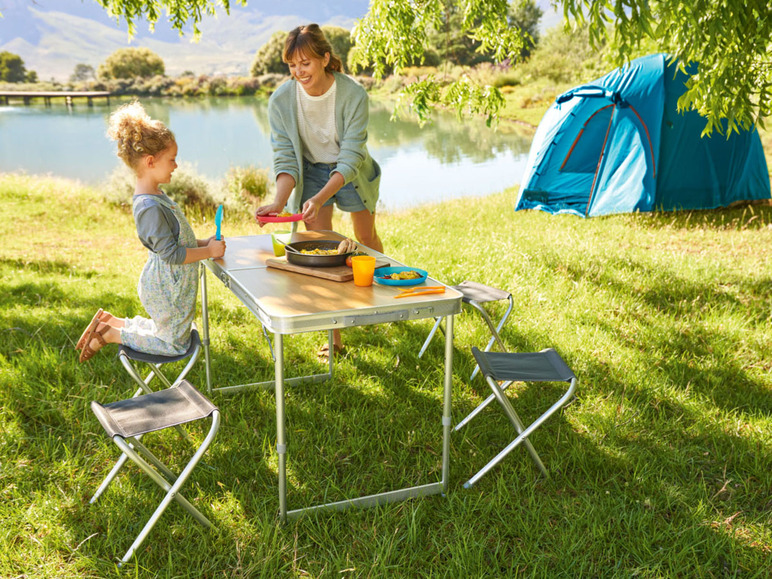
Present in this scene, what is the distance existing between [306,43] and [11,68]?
4835 centimetres

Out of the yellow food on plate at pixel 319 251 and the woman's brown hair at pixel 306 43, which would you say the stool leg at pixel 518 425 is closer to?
the yellow food on plate at pixel 319 251

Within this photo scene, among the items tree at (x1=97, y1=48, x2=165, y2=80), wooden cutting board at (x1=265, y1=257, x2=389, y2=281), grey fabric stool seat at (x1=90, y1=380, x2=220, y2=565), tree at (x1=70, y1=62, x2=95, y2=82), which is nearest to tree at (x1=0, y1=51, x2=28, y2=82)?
tree at (x1=70, y1=62, x2=95, y2=82)

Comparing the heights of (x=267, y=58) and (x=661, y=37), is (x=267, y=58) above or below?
above

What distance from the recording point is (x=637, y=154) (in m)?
7.21

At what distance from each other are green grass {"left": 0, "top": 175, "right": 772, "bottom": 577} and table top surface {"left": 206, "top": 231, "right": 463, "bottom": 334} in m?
0.74

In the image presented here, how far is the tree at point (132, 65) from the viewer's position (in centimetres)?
3822

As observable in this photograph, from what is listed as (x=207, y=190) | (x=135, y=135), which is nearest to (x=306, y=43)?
(x=135, y=135)

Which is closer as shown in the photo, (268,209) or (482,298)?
(268,209)

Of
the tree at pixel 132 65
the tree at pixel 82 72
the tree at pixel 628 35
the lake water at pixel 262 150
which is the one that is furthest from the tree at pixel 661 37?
the tree at pixel 82 72

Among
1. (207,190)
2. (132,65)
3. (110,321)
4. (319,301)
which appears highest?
(132,65)

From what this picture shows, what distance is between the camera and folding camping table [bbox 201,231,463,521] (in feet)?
6.42

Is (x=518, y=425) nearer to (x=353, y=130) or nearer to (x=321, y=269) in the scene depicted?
(x=321, y=269)

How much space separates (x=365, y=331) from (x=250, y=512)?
5.96 feet

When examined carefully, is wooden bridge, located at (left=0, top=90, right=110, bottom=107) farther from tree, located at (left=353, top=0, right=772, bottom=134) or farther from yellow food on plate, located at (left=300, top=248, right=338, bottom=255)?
yellow food on plate, located at (left=300, top=248, right=338, bottom=255)
